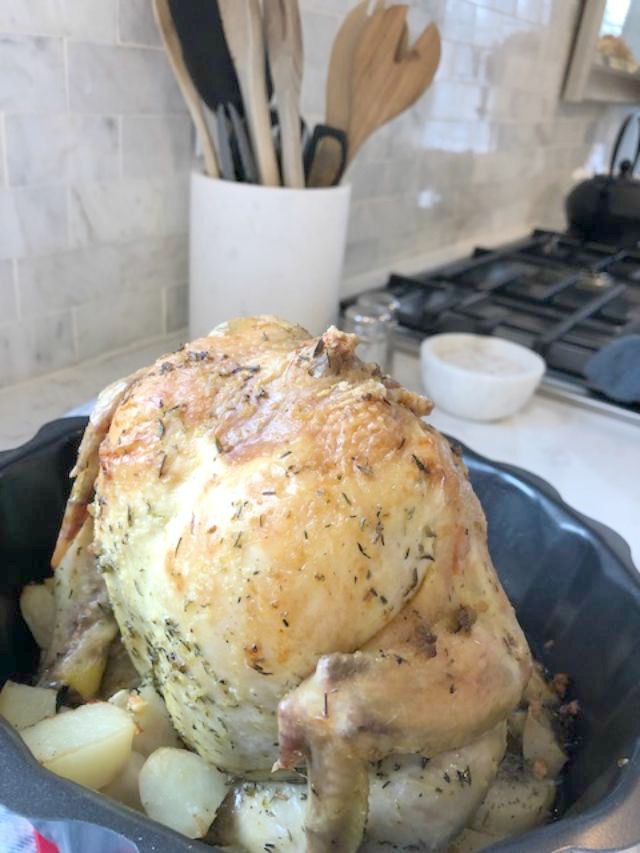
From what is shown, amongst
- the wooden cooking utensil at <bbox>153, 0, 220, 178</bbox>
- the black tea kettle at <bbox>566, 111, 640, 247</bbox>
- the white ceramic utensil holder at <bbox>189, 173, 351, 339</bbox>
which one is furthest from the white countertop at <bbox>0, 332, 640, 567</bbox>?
the black tea kettle at <bbox>566, 111, 640, 247</bbox>

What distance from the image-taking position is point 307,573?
1.35ft

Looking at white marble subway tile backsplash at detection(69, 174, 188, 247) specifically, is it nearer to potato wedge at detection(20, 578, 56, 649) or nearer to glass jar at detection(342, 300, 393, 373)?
glass jar at detection(342, 300, 393, 373)

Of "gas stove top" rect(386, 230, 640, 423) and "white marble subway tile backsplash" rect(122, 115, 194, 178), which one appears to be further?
"gas stove top" rect(386, 230, 640, 423)

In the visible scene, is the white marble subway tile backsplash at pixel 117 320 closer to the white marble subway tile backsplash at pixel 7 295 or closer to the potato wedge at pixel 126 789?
the white marble subway tile backsplash at pixel 7 295

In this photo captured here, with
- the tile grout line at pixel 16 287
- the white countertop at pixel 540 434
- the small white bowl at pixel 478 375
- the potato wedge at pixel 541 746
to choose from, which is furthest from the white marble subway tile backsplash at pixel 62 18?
the potato wedge at pixel 541 746

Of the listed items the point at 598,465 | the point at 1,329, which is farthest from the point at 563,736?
the point at 1,329

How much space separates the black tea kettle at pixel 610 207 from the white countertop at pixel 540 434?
0.88 m

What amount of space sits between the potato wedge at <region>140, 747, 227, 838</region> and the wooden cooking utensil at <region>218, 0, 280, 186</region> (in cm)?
70

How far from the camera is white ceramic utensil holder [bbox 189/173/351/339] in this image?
0.95m

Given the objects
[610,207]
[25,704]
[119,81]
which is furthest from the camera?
[610,207]

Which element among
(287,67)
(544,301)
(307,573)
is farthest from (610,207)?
(307,573)

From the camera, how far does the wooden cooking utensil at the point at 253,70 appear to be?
2.87ft

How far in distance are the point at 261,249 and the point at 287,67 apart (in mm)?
214

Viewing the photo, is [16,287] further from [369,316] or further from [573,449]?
[573,449]
